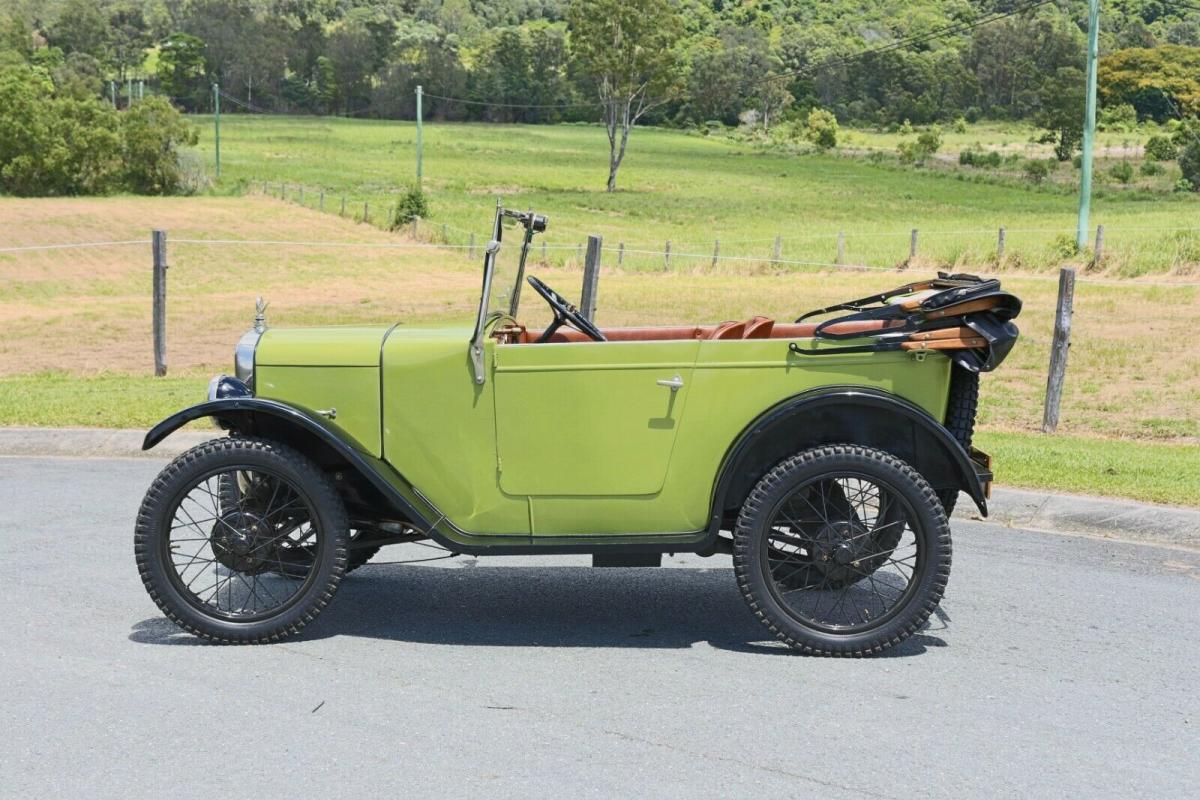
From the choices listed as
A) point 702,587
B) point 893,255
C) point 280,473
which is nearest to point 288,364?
point 280,473

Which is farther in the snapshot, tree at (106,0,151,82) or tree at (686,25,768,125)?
tree at (106,0,151,82)

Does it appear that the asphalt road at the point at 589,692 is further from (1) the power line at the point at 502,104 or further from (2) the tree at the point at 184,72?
(2) the tree at the point at 184,72

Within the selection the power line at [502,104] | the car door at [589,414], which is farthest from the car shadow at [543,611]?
the power line at [502,104]

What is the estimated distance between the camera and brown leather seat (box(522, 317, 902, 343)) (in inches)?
215

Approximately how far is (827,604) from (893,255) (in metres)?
34.8

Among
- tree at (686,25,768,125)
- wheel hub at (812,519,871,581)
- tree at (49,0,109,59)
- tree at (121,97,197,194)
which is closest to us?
wheel hub at (812,519,871,581)

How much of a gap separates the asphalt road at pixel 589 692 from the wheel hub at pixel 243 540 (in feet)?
1.18

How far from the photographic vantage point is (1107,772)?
4207 mm

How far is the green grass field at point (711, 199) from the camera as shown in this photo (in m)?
40.4

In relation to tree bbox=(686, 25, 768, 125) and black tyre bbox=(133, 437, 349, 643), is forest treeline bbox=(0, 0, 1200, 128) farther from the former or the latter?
black tyre bbox=(133, 437, 349, 643)

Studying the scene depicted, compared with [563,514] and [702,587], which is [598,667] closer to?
[563,514]

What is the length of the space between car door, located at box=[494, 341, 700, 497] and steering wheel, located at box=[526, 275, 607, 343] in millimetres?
290

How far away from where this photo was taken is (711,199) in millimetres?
74438

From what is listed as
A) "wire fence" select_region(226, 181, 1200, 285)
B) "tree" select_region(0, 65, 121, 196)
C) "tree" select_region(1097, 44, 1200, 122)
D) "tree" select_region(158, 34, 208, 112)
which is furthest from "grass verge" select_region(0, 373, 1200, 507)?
"tree" select_region(158, 34, 208, 112)
